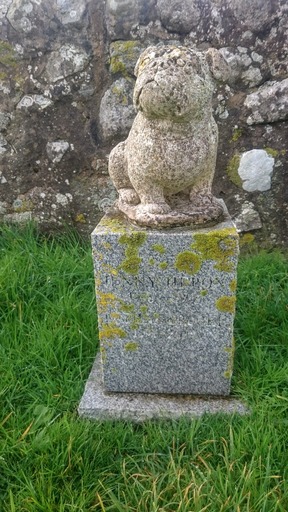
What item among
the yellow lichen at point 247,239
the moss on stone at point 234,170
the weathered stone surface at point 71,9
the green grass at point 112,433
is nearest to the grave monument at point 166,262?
the green grass at point 112,433

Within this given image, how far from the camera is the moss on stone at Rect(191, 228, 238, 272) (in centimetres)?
192

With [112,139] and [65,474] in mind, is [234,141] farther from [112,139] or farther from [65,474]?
[65,474]

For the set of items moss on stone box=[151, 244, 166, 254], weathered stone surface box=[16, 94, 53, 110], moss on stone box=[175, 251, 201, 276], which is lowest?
moss on stone box=[175, 251, 201, 276]

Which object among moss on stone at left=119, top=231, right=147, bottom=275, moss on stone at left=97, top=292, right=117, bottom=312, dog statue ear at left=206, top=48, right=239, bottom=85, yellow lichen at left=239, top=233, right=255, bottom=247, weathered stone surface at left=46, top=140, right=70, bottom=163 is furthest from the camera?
yellow lichen at left=239, top=233, right=255, bottom=247

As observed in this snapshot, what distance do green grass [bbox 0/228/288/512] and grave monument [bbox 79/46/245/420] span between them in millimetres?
142

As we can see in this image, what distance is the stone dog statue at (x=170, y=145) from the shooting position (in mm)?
1720

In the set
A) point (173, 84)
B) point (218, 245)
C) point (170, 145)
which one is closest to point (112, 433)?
point (218, 245)

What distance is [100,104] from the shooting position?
3.28 meters

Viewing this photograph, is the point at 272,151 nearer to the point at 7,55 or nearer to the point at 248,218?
the point at 248,218

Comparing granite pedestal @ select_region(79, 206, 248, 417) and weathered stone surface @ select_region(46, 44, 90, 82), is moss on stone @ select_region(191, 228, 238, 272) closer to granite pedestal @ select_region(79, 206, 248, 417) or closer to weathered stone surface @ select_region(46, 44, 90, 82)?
granite pedestal @ select_region(79, 206, 248, 417)

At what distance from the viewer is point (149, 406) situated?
217 cm

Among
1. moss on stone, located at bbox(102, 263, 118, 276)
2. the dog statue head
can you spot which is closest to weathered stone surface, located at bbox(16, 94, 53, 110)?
the dog statue head

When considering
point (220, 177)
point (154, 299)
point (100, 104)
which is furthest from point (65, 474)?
point (100, 104)

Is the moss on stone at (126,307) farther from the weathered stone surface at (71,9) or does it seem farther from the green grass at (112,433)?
the weathered stone surface at (71,9)
